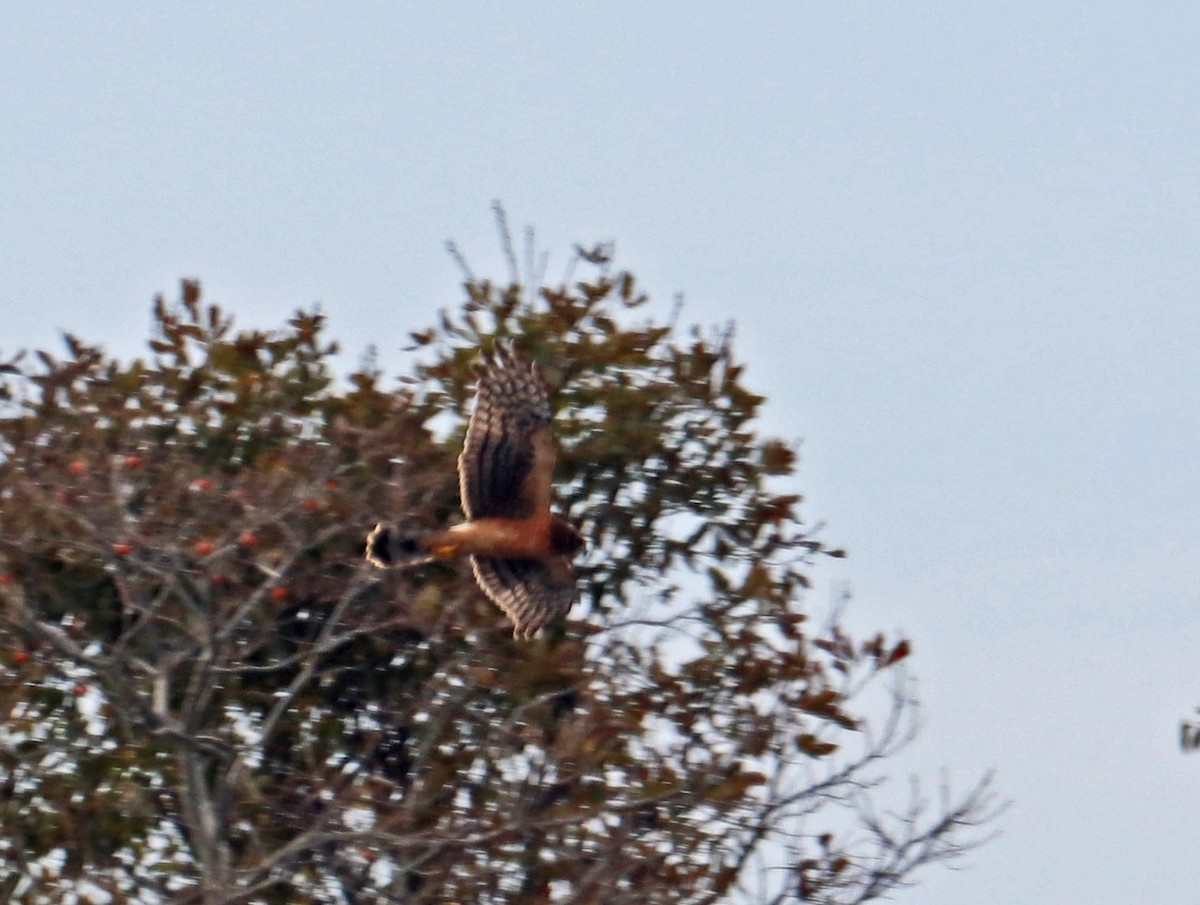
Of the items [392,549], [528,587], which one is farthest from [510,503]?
[392,549]

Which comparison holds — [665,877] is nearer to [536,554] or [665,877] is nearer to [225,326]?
[536,554]

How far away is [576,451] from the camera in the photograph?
31.8 feet

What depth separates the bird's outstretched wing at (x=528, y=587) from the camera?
9.40 m

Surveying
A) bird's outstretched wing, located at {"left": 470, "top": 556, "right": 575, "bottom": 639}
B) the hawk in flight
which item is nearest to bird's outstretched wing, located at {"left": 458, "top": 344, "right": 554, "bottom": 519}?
the hawk in flight

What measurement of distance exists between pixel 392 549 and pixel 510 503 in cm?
69

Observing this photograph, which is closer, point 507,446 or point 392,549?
point 392,549

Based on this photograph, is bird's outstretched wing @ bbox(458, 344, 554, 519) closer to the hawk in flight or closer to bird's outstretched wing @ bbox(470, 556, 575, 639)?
the hawk in flight

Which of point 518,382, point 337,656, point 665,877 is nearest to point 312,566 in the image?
point 337,656

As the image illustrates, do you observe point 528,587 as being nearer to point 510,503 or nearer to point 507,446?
point 510,503

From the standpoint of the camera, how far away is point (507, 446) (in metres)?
9.64

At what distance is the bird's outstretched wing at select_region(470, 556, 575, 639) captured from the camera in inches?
370

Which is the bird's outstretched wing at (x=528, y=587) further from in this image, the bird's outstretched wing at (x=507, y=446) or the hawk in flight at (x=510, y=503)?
the bird's outstretched wing at (x=507, y=446)

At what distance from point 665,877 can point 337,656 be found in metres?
1.77

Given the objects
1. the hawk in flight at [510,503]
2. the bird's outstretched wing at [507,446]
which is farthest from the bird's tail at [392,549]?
the bird's outstretched wing at [507,446]
